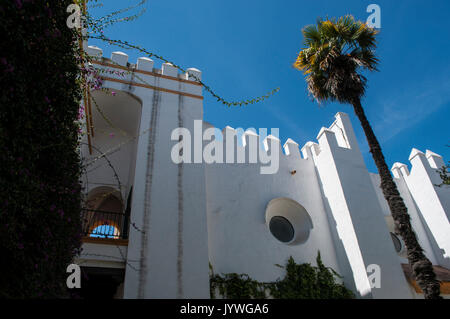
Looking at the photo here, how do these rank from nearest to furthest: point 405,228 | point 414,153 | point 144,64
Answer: point 405,228 → point 144,64 → point 414,153

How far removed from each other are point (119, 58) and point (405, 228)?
948 cm

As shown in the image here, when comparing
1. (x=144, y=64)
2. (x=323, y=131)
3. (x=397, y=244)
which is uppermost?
(x=144, y=64)

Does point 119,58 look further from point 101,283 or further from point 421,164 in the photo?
point 421,164

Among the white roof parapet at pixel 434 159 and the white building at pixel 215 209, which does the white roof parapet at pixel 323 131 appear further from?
the white roof parapet at pixel 434 159

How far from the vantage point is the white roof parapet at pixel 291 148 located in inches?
472

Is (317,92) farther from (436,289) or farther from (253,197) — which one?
(436,289)

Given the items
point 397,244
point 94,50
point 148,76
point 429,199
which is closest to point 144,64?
point 148,76

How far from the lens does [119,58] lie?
32.4 feet

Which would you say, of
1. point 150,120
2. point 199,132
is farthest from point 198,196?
point 150,120

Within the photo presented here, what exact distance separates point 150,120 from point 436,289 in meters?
8.03

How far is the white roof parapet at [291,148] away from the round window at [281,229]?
2.68 m

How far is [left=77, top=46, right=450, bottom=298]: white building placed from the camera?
7078 millimetres

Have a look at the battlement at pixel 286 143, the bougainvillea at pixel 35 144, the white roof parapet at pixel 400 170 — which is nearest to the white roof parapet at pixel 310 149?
the battlement at pixel 286 143

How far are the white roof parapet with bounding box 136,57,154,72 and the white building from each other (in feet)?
0.18
